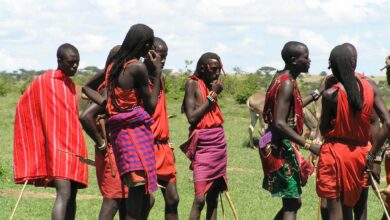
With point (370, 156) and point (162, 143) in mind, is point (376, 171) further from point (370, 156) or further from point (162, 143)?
point (162, 143)

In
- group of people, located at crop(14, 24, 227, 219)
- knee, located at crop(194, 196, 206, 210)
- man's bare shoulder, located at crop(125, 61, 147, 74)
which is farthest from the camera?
knee, located at crop(194, 196, 206, 210)

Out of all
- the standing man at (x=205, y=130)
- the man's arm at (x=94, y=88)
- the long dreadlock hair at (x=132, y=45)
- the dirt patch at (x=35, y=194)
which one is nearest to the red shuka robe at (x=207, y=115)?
the standing man at (x=205, y=130)

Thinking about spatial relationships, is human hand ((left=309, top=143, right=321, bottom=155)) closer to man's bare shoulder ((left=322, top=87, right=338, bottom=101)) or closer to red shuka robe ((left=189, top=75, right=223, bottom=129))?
man's bare shoulder ((left=322, top=87, right=338, bottom=101))

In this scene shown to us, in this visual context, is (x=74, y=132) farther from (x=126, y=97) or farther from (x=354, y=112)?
(x=354, y=112)

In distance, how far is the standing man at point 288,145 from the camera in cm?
634

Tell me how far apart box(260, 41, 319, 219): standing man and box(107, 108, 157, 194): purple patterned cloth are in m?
1.09

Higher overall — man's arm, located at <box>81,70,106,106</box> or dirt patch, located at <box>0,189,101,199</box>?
man's arm, located at <box>81,70,106,106</box>

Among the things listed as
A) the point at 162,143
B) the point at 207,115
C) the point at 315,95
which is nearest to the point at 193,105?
the point at 207,115

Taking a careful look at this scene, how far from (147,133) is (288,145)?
1224 millimetres

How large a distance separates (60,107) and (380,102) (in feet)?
8.08

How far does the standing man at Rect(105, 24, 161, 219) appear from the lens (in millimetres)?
5602

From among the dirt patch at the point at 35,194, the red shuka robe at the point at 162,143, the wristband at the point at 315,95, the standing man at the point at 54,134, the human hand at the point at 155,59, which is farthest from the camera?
the dirt patch at the point at 35,194

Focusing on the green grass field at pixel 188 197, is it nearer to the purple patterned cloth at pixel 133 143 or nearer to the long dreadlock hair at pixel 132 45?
the purple patterned cloth at pixel 133 143

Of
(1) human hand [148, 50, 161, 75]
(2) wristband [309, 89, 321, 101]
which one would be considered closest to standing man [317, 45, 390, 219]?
(2) wristband [309, 89, 321, 101]
